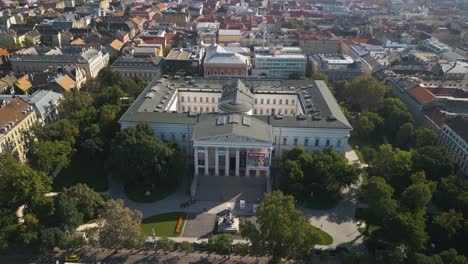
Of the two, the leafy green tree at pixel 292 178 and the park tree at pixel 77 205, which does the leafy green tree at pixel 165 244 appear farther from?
the leafy green tree at pixel 292 178

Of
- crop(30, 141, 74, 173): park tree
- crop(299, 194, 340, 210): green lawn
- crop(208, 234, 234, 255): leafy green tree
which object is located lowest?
crop(299, 194, 340, 210): green lawn

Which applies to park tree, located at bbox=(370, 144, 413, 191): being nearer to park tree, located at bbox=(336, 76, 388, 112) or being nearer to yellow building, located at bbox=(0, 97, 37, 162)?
park tree, located at bbox=(336, 76, 388, 112)

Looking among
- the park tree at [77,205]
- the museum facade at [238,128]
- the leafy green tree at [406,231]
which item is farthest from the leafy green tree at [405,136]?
the park tree at [77,205]

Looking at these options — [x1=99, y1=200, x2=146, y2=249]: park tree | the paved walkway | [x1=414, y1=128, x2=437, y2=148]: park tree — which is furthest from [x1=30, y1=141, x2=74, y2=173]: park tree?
[x1=414, y1=128, x2=437, y2=148]: park tree

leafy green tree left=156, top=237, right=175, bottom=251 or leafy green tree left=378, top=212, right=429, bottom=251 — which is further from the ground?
leafy green tree left=378, top=212, right=429, bottom=251

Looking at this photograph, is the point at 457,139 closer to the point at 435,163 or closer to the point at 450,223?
the point at 435,163

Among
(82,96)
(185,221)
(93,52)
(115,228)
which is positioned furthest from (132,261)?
(93,52)

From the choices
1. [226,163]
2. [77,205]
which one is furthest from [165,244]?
[226,163]
